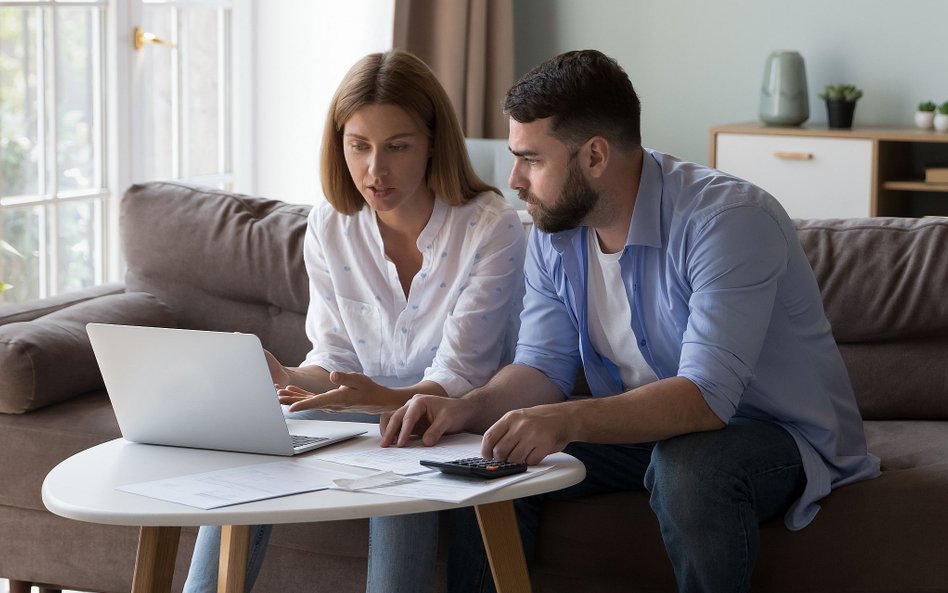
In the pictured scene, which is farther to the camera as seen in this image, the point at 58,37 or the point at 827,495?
the point at 58,37

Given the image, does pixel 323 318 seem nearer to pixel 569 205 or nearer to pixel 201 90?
pixel 569 205

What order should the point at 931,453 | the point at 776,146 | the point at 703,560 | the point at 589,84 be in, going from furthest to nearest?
the point at 776,146
the point at 931,453
the point at 589,84
the point at 703,560

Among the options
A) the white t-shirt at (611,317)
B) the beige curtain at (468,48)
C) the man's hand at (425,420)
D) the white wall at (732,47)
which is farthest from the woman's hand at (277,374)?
the white wall at (732,47)

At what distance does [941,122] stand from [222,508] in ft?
10.6

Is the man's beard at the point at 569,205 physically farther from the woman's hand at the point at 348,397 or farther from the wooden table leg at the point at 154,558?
the wooden table leg at the point at 154,558

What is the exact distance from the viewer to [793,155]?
4.03 metres

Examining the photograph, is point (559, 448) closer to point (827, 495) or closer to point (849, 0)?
point (827, 495)

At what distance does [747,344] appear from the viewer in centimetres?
169

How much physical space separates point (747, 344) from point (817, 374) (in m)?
0.18

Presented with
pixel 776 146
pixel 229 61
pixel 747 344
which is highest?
pixel 229 61

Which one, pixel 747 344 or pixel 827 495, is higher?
pixel 747 344

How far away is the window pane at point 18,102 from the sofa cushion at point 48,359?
0.94 m

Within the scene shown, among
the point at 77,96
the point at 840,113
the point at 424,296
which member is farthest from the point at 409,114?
the point at 840,113

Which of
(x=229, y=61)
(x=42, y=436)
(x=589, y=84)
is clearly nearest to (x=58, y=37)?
(x=229, y=61)
